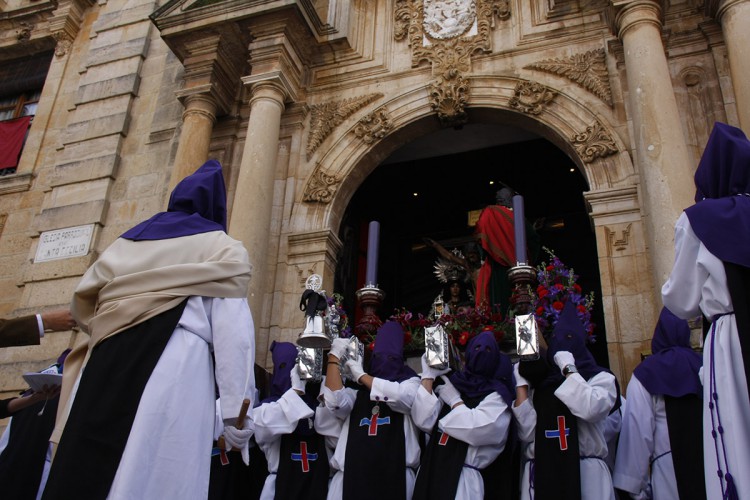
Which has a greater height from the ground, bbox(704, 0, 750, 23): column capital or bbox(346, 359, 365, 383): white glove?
bbox(704, 0, 750, 23): column capital

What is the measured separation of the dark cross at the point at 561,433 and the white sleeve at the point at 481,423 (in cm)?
32

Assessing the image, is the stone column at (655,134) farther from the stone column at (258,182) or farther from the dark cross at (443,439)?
the stone column at (258,182)

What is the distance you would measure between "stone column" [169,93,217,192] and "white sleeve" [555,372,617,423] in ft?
20.6

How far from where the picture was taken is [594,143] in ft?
27.5

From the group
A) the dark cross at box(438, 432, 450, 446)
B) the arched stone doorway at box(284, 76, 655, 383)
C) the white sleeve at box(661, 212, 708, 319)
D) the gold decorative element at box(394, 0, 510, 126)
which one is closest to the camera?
the white sleeve at box(661, 212, 708, 319)

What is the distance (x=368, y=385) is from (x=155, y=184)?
6.43m

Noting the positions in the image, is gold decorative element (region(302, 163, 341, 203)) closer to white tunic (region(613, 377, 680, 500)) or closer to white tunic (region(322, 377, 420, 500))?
white tunic (region(322, 377, 420, 500))

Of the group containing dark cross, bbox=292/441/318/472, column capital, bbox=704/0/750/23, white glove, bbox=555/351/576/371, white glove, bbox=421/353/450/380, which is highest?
column capital, bbox=704/0/750/23

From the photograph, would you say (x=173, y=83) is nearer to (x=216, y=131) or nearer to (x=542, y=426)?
(x=216, y=131)

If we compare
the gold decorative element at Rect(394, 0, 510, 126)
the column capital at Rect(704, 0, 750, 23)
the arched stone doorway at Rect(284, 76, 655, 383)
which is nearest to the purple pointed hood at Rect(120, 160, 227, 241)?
the arched stone doorway at Rect(284, 76, 655, 383)

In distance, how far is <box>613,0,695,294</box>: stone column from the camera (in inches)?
265

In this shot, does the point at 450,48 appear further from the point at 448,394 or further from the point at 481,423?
the point at 481,423

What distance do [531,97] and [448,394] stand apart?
5.09m

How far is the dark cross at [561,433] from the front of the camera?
4793mm
